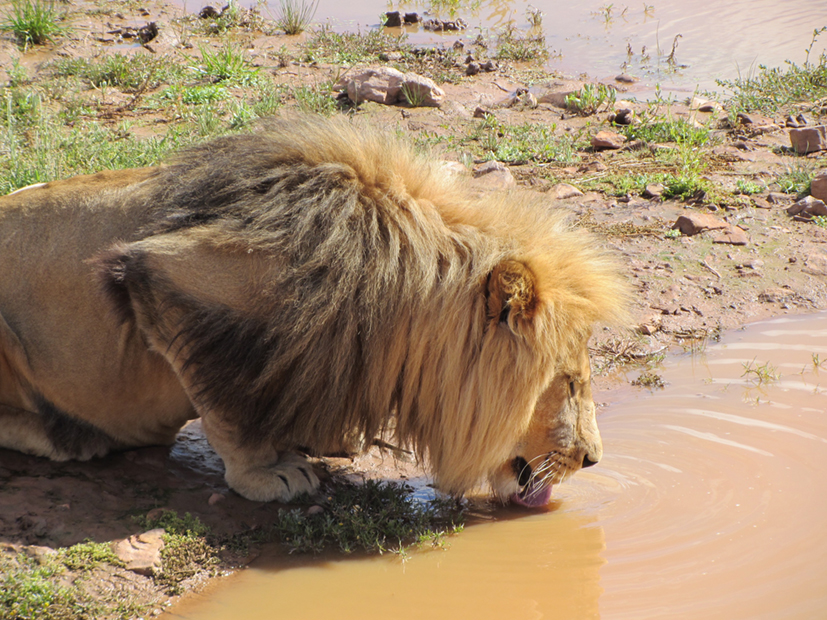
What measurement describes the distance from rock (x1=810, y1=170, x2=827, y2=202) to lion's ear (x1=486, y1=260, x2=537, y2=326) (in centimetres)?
456

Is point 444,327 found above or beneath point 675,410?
above

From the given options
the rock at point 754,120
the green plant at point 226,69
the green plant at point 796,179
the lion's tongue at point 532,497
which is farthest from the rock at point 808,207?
the green plant at point 226,69

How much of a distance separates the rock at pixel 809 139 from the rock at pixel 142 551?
6479 mm

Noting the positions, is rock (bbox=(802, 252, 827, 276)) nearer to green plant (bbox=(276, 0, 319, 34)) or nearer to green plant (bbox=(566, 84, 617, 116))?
green plant (bbox=(566, 84, 617, 116))

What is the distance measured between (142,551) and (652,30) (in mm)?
12241

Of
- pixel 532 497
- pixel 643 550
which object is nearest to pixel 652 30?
pixel 532 497

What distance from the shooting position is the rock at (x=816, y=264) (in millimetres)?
5559

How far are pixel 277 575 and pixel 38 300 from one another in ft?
4.62

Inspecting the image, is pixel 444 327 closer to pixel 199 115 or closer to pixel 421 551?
pixel 421 551

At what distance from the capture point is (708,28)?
42.2ft

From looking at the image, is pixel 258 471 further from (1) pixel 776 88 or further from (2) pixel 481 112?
(1) pixel 776 88

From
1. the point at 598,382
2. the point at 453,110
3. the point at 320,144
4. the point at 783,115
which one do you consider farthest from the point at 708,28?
the point at 320,144

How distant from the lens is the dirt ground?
10.3 ft

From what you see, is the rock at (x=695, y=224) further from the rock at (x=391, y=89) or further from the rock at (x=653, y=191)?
the rock at (x=391, y=89)
